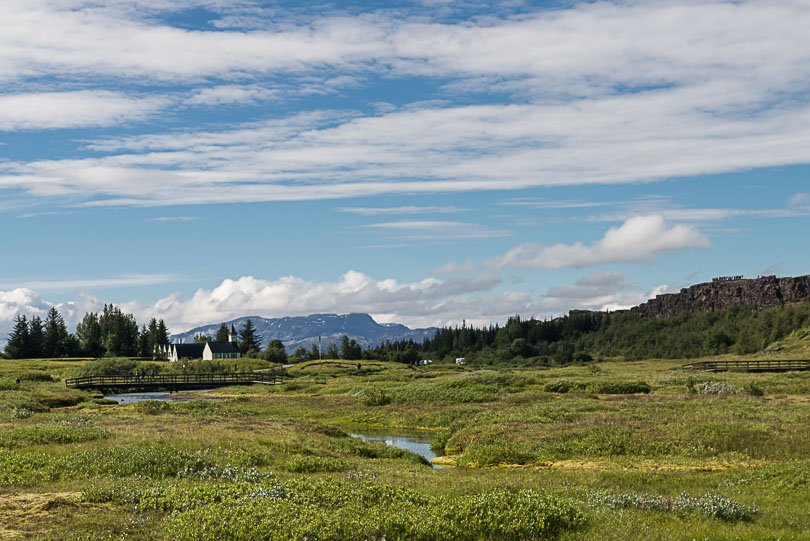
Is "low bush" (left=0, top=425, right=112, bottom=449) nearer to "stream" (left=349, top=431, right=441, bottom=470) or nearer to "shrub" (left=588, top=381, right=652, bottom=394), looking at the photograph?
"stream" (left=349, top=431, right=441, bottom=470)

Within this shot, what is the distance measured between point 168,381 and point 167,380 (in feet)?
8.12

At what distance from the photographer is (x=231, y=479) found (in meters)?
23.4

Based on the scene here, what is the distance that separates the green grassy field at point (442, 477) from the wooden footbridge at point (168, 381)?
164 ft

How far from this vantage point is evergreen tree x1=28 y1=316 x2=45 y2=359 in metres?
173

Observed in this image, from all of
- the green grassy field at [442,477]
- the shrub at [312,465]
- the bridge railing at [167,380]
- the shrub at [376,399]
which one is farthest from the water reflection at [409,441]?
the bridge railing at [167,380]

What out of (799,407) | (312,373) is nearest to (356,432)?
(799,407)

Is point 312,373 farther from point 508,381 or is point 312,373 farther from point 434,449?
point 434,449

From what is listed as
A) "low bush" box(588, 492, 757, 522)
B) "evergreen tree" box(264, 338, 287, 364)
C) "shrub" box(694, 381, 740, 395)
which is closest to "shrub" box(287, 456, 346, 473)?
"low bush" box(588, 492, 757, 522)

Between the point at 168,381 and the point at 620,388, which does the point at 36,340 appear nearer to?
the point at 168,381

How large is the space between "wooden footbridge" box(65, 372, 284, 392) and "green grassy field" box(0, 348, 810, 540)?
4986cm

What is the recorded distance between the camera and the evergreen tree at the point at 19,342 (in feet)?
556

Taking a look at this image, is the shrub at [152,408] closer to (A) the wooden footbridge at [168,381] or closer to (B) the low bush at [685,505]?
(A) the wooden footbridge at [168,381]

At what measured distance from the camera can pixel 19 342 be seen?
171500 mm

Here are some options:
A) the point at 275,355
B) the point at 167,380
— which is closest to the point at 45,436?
the point at 167,380
